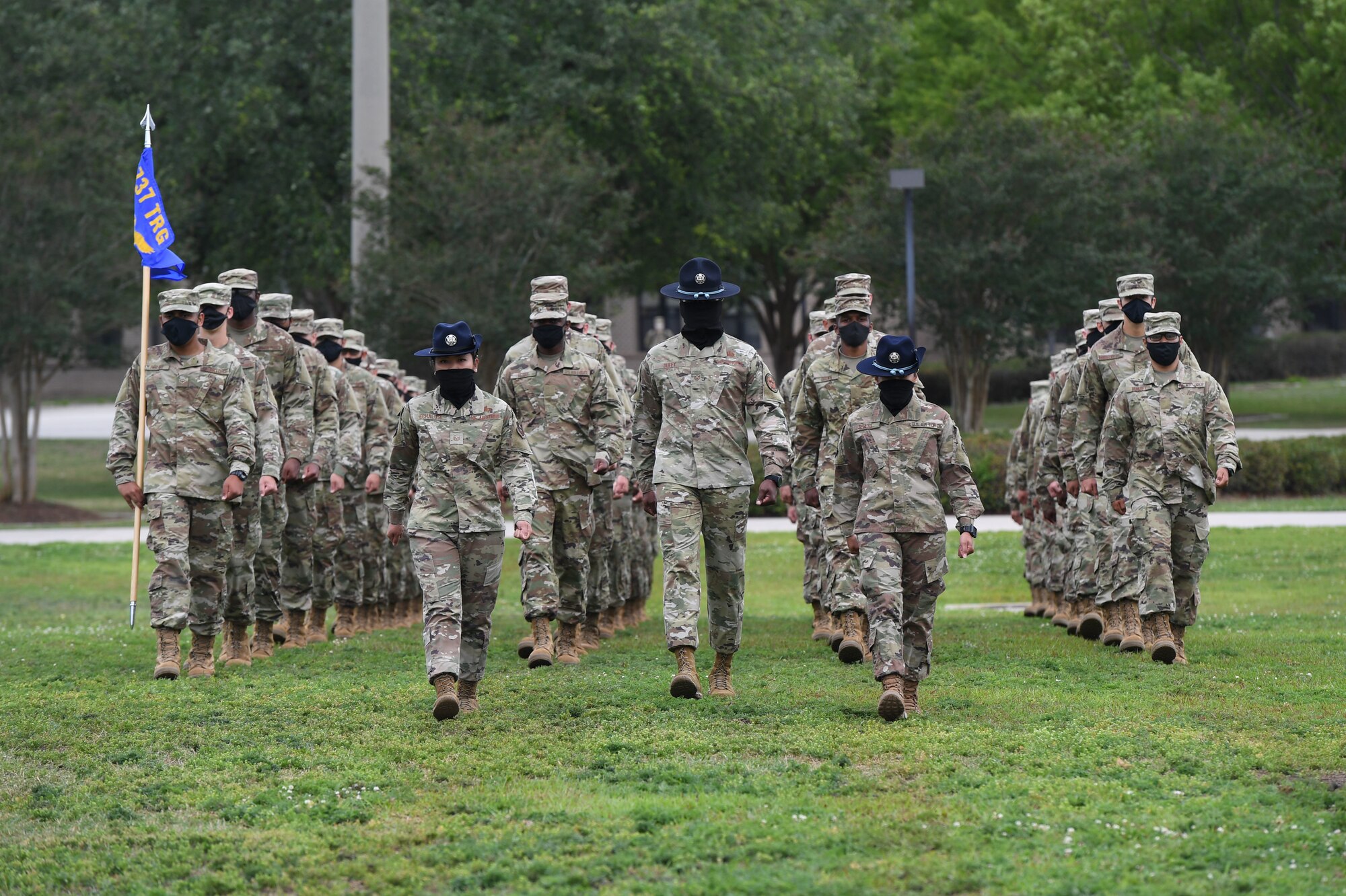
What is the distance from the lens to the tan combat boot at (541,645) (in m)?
12.1

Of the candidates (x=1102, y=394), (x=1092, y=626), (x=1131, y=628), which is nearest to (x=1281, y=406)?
(x=1092, y=626)

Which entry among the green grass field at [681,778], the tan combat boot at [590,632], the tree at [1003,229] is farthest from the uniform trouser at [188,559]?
the tree at [1003,229]

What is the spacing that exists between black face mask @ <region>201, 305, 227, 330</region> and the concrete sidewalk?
11.4m

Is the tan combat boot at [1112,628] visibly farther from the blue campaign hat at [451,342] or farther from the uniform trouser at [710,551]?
the blue campaign hat at [451,342]

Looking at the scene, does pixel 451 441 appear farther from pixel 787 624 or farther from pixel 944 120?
pixel 944 120

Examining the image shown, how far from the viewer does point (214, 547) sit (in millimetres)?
11820

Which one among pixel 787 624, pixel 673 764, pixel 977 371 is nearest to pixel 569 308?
pixel 787 624

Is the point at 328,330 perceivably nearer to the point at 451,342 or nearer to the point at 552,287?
the point at 552,287

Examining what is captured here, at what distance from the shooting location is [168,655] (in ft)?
38.1

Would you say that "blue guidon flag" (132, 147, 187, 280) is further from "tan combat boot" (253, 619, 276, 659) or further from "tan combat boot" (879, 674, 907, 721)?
"tan combat boot" (879, 674, 907, 721)

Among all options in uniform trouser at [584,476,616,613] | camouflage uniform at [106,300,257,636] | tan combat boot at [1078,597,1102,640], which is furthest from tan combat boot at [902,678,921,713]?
camouflage uniform at [106,300,257,636]

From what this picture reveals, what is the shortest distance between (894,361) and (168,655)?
4.99 metres

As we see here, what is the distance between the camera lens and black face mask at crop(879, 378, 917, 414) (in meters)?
10.1

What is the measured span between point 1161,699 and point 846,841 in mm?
3698
